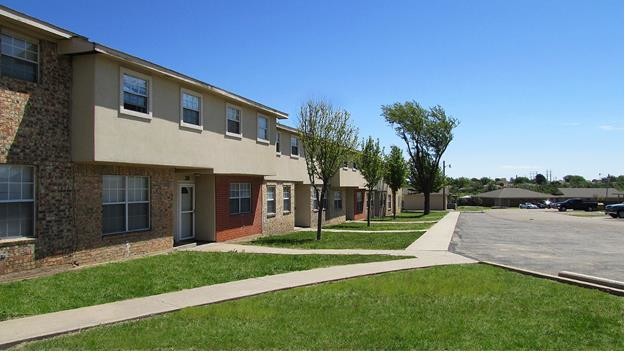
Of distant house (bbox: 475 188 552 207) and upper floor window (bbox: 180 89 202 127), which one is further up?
upper floor window (bbox: 180 89 202 127)

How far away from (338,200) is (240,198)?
15512mm

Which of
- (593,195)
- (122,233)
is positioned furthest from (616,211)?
(593,195)

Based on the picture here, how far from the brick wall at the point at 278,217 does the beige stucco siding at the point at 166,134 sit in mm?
2396

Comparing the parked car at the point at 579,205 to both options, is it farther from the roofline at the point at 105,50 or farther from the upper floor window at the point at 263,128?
the roofline at the point at 105,50

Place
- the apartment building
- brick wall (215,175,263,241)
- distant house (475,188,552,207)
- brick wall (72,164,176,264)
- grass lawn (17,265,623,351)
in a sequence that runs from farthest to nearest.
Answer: distant house (475,188,552,207) → brick wall (215,175,263,241) → brick wall (72,164,176,264) → the apartment building → grass lawn (17,265,623,351)

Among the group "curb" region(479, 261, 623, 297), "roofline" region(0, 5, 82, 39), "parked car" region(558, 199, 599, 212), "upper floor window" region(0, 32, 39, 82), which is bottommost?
"parked car" region(558, 199, 599, 212)

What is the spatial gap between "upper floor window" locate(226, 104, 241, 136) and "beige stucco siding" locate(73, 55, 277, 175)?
286 millimetres

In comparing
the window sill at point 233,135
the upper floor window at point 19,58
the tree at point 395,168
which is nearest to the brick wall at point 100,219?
the upper floor window at point 19,58

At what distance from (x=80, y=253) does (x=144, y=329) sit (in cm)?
655

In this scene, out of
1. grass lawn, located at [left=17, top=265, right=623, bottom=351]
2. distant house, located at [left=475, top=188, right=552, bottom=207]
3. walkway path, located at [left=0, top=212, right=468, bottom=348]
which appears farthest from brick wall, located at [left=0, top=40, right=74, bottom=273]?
distant house, located at [left=475, top=188, right=552, bottom=207]

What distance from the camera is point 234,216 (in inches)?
827

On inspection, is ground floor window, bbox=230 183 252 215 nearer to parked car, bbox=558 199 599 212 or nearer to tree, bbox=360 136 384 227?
tree, bbox=360 136 384 227

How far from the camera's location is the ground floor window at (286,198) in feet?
87.9

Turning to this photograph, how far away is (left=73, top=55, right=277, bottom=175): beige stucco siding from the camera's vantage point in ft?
42.4
